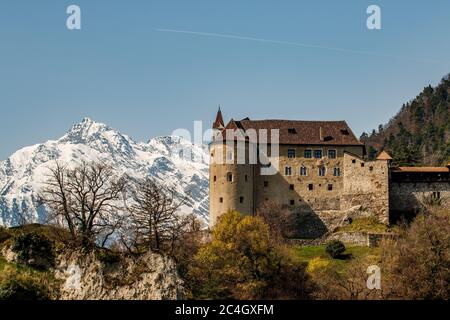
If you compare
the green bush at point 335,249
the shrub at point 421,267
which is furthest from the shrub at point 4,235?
the green bush at point 335,249

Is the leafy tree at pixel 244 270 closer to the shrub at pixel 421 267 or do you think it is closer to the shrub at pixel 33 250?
the shrub at pixel 421 267

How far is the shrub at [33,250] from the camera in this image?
166 feet

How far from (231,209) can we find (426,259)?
2892cm

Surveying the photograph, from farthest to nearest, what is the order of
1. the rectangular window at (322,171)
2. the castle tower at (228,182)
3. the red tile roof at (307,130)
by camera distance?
the red tile roof at (307,130) < the rectangular window at (322,171) < the castle tower at (228,182)

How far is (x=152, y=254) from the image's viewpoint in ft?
173

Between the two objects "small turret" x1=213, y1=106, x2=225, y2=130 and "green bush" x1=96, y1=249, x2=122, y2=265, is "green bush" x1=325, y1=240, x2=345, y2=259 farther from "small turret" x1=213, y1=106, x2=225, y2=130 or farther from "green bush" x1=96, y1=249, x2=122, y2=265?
"green bush" x1=96, y1=249, x2=122, y2=265

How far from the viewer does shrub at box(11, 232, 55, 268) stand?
166 ft

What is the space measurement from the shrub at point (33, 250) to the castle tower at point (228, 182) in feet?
125

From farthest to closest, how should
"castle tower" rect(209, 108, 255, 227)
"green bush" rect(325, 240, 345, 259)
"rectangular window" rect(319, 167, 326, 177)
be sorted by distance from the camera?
"rectangular window" rect(319, 167, 326, 177)
"castle tower" rect(209, 108, 255, 227)
"green bush" rect(325, 240, 345, 259)

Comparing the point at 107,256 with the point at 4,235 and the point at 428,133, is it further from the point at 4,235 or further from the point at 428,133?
the point at 428,133

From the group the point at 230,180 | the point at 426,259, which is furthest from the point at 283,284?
the point at 230,180

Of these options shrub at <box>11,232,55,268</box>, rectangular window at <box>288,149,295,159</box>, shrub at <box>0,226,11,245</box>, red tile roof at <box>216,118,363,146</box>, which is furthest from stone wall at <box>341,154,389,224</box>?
shrub at <box>0,226,11,245</box>

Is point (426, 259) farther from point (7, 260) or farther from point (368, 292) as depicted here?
point (7, 260)

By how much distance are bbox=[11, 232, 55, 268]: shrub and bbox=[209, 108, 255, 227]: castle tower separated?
38.2m
